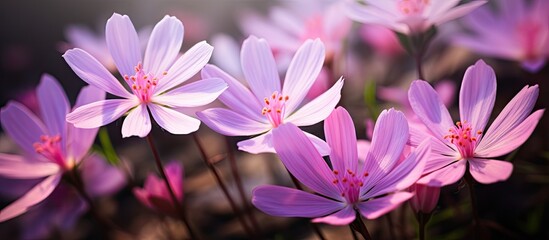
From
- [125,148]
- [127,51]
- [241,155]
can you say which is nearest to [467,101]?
[127,51]

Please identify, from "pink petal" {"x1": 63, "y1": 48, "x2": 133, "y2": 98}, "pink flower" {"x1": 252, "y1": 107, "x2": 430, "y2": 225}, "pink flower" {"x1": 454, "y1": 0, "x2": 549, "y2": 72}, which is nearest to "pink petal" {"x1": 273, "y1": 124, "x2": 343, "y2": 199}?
"pink flower" {"x1": 252, "y1": 107, "x2": 430, "y2": 225}

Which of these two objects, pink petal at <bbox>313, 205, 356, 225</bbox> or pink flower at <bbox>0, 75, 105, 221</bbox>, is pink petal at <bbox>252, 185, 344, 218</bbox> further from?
pink flower at <bbox>0, 75, 105, 221</bbox>

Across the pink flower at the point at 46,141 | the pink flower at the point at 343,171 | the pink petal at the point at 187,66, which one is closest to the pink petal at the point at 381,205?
the pink flower at the point at 343,171

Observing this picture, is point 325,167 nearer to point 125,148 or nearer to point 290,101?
point 290,101

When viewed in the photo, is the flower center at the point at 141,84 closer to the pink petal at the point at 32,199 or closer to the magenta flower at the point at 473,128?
the pink petal at the point at 32,199

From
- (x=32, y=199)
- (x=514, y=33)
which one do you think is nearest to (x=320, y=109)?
(x=32, y=199)
